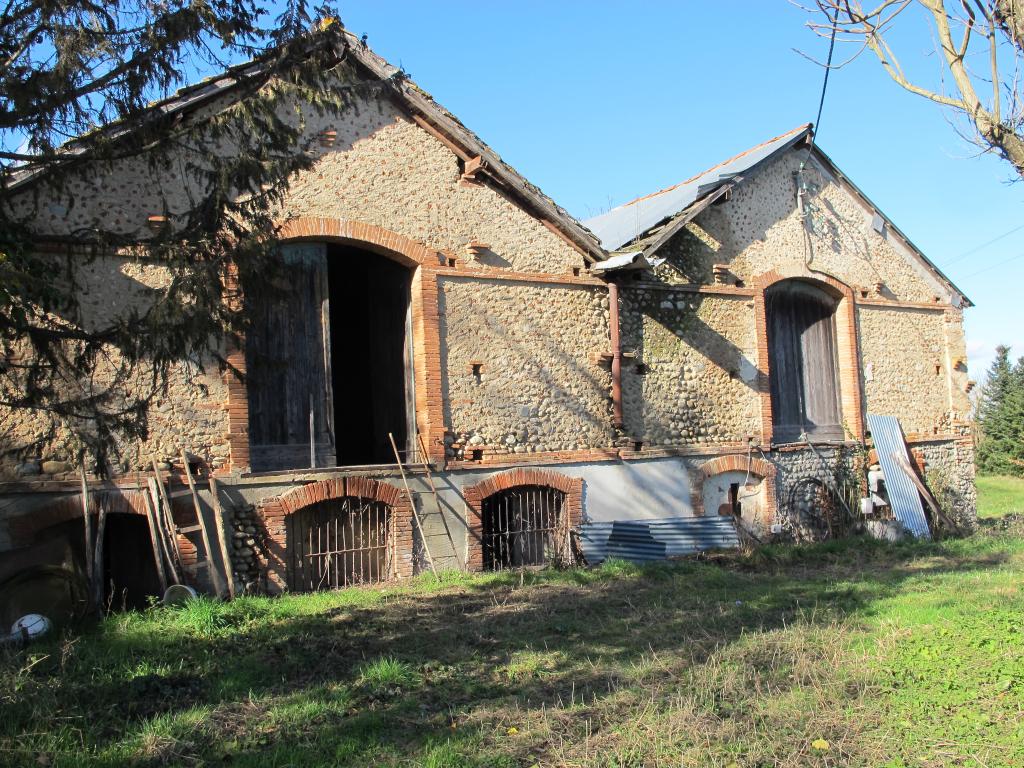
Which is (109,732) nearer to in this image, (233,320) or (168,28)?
(233,320)

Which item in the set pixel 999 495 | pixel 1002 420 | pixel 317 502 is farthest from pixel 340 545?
pixel 1002 420

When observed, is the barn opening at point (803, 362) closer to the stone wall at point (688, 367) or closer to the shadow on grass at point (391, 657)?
the stone wall at point (688, 367)

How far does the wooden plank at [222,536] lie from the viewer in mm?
9242

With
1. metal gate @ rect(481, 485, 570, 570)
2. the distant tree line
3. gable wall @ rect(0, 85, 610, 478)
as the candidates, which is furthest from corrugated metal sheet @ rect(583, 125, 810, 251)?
the distant tree line

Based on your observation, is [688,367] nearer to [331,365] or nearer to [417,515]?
[417,515]

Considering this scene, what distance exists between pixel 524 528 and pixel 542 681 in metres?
5.25

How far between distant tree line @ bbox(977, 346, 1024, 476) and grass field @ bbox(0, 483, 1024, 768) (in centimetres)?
2192

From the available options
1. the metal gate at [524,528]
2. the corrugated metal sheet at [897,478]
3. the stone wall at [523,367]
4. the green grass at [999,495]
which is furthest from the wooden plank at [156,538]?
the green grass at [999,495]

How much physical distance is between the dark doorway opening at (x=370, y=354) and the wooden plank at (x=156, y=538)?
338cm

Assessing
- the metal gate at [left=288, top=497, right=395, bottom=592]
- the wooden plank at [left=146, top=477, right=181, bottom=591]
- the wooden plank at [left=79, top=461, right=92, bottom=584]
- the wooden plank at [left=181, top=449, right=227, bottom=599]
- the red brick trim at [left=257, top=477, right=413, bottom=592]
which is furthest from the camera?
the metal gate at [left=288, top=497, right=395, bottom=592]

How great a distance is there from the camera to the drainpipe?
1234 centimetres

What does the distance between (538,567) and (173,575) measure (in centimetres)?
471

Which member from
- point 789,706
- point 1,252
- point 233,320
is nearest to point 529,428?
point 233,320

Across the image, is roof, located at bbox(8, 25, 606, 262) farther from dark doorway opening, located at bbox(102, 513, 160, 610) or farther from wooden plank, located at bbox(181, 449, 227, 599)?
dark doorway opening, located at bbox(102, 513, 160, 610)
